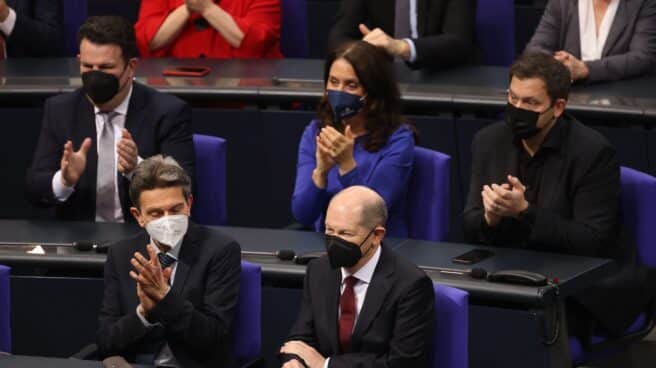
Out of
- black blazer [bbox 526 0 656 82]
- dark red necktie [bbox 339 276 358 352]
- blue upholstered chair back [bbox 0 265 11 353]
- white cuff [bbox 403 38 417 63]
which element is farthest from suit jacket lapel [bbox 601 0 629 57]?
blue upholstered chair back [bbox 0 265 11 353]

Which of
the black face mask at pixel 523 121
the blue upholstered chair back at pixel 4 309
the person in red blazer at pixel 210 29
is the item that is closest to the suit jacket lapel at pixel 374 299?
the black face mask at pixel 523 121

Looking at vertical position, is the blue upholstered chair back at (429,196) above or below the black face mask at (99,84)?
below

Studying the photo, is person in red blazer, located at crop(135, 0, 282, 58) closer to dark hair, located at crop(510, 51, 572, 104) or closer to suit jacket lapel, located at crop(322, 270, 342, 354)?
dark hair, located at crop(510, 51, 572, 104)

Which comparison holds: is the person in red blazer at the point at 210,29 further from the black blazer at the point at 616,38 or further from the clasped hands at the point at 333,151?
the clasped hands at the point at 333,151

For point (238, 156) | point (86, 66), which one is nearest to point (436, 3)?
point (238, 156)

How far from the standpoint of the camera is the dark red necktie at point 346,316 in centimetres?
348

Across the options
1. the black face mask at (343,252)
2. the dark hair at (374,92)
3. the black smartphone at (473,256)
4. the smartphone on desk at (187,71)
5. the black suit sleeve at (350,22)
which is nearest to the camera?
the black face mask at (343,252)

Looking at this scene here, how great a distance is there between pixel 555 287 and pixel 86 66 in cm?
164

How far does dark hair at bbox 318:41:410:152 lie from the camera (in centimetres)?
419

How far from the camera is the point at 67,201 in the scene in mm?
4441

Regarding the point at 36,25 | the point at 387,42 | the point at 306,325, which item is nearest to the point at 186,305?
the point at 306,325

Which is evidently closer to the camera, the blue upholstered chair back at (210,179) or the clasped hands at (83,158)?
the clasped hands at (83,158)

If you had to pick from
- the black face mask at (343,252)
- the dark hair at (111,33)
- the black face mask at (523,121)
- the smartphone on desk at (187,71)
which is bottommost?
the black face mask at (343,252)

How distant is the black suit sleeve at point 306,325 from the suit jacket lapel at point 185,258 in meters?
0.31
